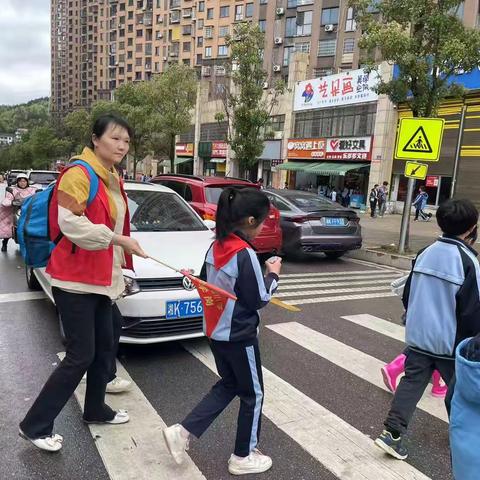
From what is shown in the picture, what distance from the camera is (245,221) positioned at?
8.23 ft

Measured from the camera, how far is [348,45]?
147 ft

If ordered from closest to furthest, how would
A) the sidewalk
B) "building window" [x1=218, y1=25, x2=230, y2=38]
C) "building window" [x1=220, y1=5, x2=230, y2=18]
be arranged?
the sidewalk < "building window" [x1=220, y1=5, x2=230, y2=18] < "building window" [x1=218, y1=25, x2=230, y2=38]

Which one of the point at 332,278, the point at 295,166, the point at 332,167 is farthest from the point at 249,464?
the point at 295,166

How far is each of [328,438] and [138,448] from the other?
1.19m

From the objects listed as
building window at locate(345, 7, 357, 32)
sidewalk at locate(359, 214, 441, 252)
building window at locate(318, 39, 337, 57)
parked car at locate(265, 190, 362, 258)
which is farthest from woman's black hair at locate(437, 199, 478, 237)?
building window at locate(318, 39, 337, 57)

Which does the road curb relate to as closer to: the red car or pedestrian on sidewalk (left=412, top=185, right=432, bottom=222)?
the red car

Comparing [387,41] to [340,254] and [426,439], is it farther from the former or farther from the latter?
[426,439]

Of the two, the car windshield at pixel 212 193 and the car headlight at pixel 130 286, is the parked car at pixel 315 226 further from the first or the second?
the car headlight at pixel 130 286

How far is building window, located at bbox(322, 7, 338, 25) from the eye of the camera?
45.6m

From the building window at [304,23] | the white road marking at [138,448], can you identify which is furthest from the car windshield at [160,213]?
the building window at [304,23]

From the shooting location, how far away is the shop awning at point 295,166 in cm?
3024

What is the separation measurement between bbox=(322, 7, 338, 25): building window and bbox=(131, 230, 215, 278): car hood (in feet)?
151

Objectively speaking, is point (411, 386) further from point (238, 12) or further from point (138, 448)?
point (238, 12)

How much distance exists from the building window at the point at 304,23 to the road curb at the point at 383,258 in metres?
42.3
